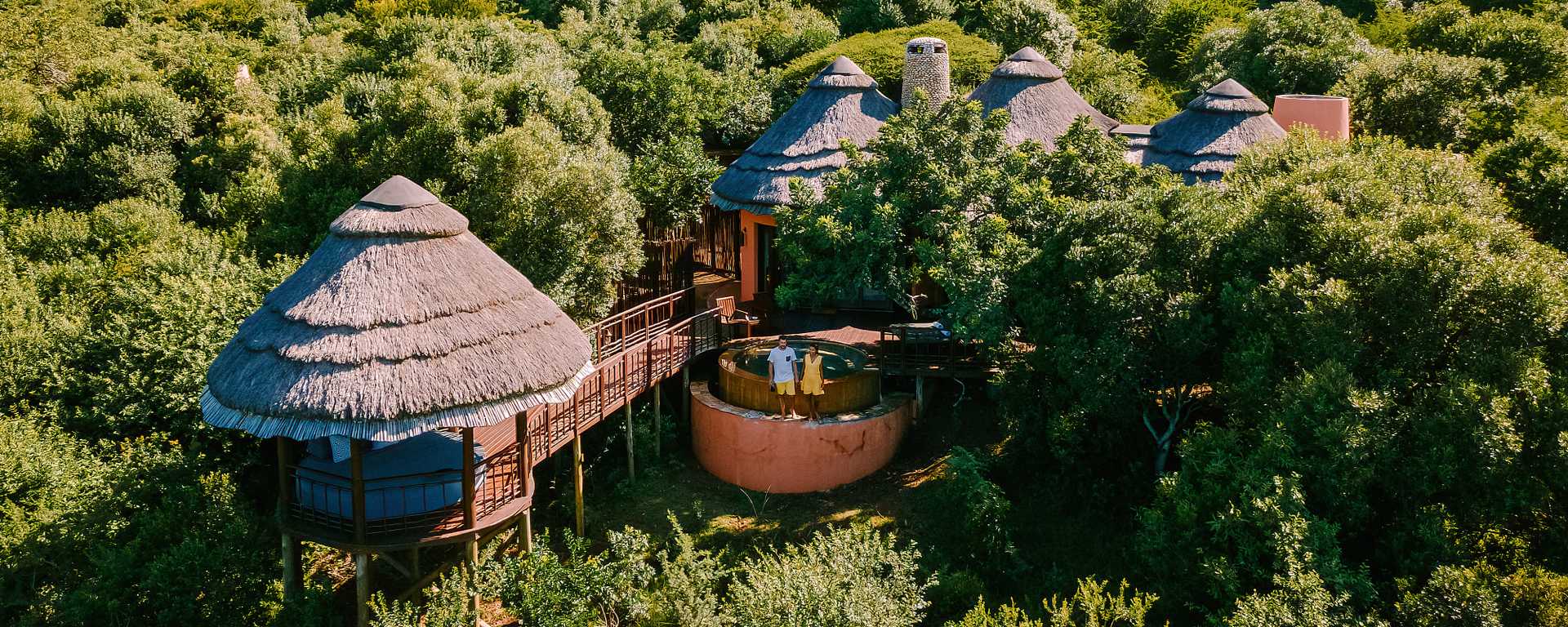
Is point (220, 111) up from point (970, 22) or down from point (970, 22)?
down

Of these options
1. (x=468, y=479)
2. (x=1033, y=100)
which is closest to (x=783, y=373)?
(x=468, y=479)

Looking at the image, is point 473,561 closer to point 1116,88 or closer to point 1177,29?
point 1116,88

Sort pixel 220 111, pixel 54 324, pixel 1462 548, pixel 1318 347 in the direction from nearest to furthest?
pixel 1462 548 < pixel 1318 347 < pixel 54 324 < pixel 220 111

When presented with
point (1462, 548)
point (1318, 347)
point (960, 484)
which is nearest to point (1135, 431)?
point (960, 484)

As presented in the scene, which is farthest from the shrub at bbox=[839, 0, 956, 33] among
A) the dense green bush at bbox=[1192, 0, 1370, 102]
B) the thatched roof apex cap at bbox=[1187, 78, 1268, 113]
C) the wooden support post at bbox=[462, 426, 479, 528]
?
the wooden support post at bbox=[462, 426, 479, 528]

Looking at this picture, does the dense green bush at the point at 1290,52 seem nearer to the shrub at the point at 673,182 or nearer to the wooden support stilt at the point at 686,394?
the shrub at the point at 673,182

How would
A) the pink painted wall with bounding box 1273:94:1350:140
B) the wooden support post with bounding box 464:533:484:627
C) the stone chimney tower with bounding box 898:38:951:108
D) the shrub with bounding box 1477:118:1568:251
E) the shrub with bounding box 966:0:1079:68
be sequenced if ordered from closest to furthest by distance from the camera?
the wooden support post with bounding box 464:533:484:627 < the shrub with bounding box 1477:118:1568:251 < the stone chimney tower with bounding box 898:38:951:108 < the pink painted wall with bounding box 1273:94:1350:140 < the shrub with bounding box 966:0:1079:68

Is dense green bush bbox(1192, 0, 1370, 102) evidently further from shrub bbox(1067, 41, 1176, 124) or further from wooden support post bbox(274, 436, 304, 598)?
wooden support post bbox(274, 436, 304, 598)

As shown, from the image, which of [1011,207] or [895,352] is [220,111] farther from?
[1011,207]
